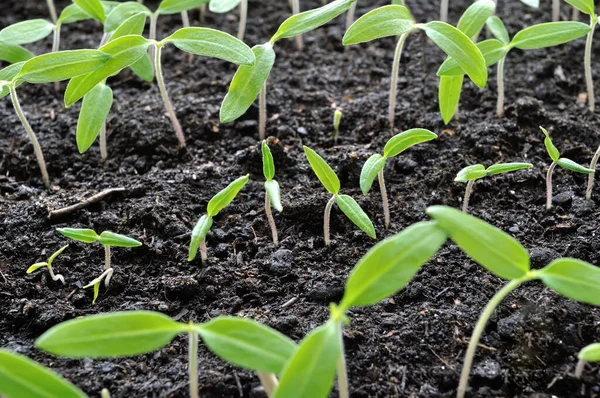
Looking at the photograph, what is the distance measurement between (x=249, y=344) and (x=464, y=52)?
761mm

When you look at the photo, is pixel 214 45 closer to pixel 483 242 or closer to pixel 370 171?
pixel 370 171

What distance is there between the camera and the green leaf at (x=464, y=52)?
1.29 meters

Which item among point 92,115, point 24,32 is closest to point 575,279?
point 92,115

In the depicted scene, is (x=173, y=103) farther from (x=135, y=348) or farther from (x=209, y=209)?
(x=135, y=348)

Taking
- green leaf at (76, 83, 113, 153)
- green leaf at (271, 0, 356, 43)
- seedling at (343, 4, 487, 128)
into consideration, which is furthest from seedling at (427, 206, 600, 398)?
green leaf at (76, 83, 113, 153)

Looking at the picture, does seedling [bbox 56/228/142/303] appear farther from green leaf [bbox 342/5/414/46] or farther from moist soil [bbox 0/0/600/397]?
green leaf [bbox 342/5/414/46]

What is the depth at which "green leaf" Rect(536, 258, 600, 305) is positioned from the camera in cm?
86

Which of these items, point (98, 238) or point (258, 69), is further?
point (258, 69)

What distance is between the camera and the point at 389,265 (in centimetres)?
83

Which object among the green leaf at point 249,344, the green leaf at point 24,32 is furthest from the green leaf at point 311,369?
the green leaf at point 24,32

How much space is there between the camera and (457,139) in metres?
1.54

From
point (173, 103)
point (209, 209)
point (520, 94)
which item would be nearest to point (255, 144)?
point (173, 103)

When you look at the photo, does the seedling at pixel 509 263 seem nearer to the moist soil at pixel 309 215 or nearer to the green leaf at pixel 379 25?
the moist soil at pixel 309 215

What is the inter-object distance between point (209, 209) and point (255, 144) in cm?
43
